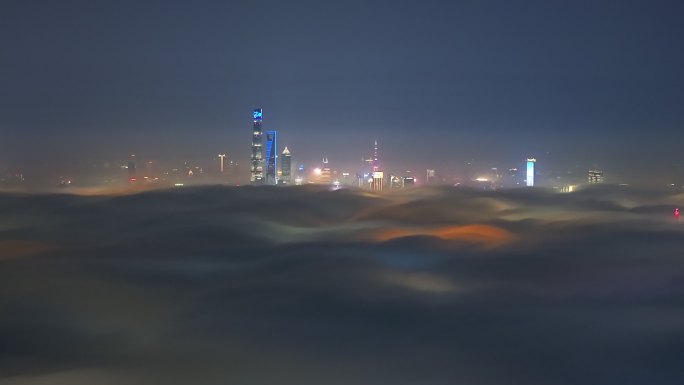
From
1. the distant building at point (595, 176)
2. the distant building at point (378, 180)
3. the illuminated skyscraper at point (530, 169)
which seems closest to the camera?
the distant building at point (378, 180)

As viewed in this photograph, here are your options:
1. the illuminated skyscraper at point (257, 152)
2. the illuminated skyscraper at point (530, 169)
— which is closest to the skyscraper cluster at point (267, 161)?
the illuminated skyscraper at point (257, 152)

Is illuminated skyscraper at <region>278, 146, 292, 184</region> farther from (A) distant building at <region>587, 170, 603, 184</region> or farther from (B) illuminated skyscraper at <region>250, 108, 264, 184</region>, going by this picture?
(A) distant building at <region>587, 170, 603, 184</region>

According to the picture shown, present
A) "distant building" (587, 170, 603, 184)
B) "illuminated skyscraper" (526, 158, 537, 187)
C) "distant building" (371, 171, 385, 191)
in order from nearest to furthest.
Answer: "distant building" (371, 171, 385, 191) < "distant building" (587, 170, 603, 184) < "illuminated skyscraper" (526, 158, 537, 187)

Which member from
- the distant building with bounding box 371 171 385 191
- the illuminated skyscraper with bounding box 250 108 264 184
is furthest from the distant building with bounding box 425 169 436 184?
the illuminated skyscraper with bounding box 250 108 264 184

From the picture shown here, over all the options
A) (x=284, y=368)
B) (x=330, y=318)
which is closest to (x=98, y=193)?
(x=330, y=318)

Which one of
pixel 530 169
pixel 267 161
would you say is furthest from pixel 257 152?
pixel 530 169

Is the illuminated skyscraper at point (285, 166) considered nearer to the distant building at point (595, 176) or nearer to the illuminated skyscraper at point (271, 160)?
the illuminated skyscraper at point (271, 160)

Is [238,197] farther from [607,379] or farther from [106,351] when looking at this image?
[607,379]
